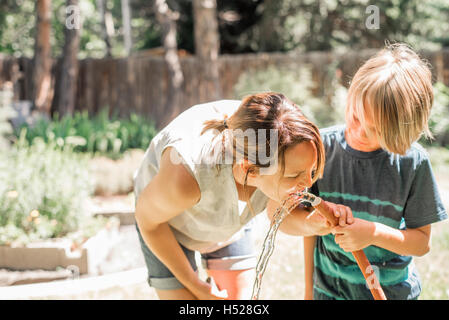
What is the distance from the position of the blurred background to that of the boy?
373 mm

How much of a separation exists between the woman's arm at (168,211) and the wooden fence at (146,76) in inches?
389

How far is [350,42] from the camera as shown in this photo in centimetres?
1414

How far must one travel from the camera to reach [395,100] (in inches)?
60.8

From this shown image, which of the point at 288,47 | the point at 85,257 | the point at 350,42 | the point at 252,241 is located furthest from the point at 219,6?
the point at 252,241

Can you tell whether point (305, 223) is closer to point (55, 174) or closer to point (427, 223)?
point (427, 223)

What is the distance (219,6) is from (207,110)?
12196 millimetres

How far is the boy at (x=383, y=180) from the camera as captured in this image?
5.15 feet

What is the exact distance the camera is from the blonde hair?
1.56 metres

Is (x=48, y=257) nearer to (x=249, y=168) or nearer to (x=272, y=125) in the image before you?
(x=249, y=168)

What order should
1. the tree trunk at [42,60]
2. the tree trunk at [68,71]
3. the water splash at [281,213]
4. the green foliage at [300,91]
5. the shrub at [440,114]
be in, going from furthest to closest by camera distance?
the tree trunk at [68,71] < the tree trunk at [42,60] < the green foliage at [300,91] < the shrub at [440,114] < the water splash at [281,213]

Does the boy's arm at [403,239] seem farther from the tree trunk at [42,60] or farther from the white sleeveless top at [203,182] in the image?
the tree trunk at [42,60]

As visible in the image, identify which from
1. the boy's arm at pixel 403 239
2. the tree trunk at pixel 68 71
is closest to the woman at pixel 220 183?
the boy's arm at pixel 403 239

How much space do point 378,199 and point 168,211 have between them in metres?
0.82

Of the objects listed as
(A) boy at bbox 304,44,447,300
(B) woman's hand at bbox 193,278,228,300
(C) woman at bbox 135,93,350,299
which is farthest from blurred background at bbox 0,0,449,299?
(B) woman's hand at bbox 193,278,228,300
